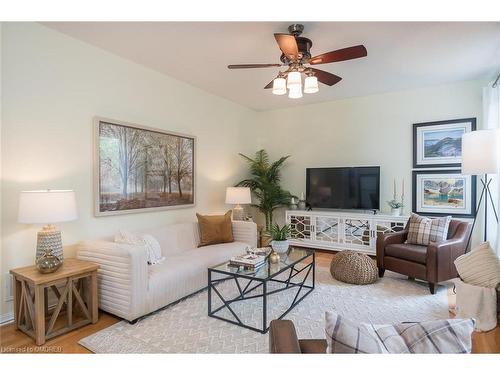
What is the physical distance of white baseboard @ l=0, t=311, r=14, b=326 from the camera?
2410mm

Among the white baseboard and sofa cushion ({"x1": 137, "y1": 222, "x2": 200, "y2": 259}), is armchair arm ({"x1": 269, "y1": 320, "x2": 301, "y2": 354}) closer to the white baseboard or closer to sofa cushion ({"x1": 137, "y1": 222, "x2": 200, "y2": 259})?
sofa cushion ({"x1": 137, "y1": 222, "x2": 200, "y2": 259})

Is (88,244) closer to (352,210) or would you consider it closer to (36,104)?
(36,104)

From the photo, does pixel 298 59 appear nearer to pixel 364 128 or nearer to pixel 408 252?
pixel 408 252

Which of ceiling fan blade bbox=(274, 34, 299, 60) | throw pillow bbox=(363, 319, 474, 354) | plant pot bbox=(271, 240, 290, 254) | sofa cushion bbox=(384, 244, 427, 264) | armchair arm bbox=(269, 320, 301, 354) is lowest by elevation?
sofa cushion bbox=(384, 244, 427, 264)

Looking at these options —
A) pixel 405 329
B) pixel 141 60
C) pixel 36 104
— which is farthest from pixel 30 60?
pixel 405 329

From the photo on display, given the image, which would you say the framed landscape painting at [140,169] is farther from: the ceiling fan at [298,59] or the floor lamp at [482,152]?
the floor lamp at [482,152]

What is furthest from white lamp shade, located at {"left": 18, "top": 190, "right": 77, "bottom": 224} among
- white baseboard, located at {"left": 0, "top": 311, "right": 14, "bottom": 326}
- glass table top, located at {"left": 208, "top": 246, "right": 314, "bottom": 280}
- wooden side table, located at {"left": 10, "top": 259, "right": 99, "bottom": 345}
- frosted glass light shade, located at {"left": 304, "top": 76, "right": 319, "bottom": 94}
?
frosted glass light shade, located at {"left": 304, "top": 76, "right": 319, "bottom": 94}

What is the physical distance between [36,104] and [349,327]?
3.04 m

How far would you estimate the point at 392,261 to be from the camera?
3387 mm

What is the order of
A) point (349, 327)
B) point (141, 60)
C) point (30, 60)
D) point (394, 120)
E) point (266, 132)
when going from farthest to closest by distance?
point (266, 132) → point (394, 120) → point (141, 60) → point (30, 60) → point (349, 327)

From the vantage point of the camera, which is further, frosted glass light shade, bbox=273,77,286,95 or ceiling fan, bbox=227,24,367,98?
frosted glass light shade, bbox=273,77,286,95

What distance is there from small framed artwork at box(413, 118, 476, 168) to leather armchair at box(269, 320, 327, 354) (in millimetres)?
4052

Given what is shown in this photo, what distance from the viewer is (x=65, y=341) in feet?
7.11

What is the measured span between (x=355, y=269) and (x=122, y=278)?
2463 mm
